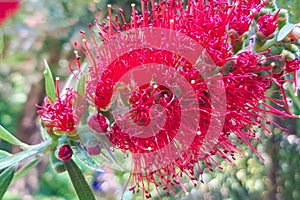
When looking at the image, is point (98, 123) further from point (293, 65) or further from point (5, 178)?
point (293, 65)

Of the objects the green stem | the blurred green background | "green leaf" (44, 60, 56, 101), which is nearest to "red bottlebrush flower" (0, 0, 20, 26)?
the blurred green background

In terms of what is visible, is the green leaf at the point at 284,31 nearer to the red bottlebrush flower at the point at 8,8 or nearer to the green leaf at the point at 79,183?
the green leaf at the point at 79,183

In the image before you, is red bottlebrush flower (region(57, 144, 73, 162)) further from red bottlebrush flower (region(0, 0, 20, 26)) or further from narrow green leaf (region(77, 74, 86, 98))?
red bottlebrush flower (region(0, 0, 20, 26))

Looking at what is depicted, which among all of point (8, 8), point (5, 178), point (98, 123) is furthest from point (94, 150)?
point (8, 8)

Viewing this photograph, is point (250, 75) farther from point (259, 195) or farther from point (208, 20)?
point (259, 195)

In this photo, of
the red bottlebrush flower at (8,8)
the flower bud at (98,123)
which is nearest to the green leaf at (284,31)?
the flower bud at (98,123)

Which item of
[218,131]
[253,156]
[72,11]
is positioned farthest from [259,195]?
[218,131]

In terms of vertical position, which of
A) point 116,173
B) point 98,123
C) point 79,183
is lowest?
point 116,173
